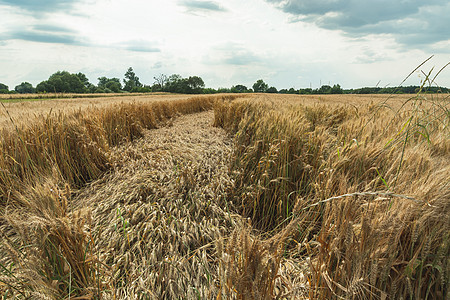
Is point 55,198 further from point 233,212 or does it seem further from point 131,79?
point 131,79

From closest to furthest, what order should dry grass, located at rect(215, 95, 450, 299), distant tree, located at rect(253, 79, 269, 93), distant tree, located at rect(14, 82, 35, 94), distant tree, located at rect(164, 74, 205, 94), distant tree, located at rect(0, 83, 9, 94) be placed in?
dry grass, located at rect(215, 95, 450, 299) → distant tree, located at rect(0, 83, 9, 94) → distant tree, located at rect(164, 74, 205, 94) → distant tree, located at rect(14, 82, 35, 94) → distant tree, located at rect(253, 79, 269, 93)

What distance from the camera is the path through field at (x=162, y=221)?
5.37ft

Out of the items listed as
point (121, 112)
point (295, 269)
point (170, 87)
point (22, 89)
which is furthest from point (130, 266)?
point (22, 89)

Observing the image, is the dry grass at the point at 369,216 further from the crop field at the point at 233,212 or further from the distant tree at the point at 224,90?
the distant tree at the point at 224,90

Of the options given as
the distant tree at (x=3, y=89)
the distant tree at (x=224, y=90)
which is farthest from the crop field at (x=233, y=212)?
the distant tree at (x=224, y=90)

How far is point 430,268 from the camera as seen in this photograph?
0.99 m

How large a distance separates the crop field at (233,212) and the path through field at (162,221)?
2cm

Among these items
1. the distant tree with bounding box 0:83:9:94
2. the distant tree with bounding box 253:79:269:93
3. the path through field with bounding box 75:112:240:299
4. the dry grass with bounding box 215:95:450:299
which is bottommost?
the path through field with bounding box 75:112:240:299

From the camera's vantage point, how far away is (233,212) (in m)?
2.43

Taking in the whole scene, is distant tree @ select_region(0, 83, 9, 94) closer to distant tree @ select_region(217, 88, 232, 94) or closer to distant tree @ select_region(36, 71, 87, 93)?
distant tree @ select_region(36, 71, 87, 93)

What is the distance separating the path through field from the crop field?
2cm

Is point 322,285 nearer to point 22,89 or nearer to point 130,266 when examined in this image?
point 130,266

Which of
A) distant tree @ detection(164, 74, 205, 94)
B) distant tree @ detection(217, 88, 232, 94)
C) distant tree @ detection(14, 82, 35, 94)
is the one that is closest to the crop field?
distant tree @ detection(164, 74, 205, 94)

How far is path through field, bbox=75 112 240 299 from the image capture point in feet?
5.37
